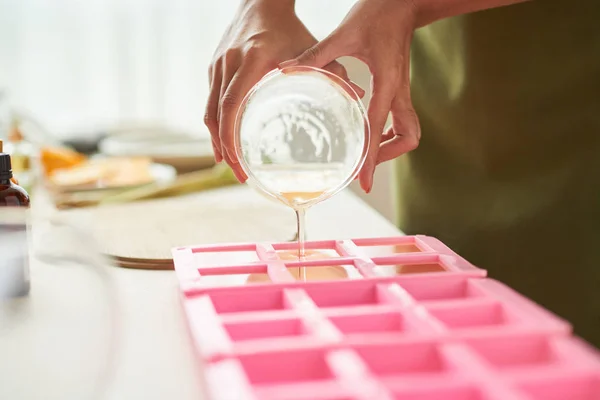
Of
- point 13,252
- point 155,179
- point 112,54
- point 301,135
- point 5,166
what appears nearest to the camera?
point 13,252

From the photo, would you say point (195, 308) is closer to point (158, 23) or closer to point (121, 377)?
point (121, 377)

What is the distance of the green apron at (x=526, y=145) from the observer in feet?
3.34

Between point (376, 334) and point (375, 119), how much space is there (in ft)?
1.19

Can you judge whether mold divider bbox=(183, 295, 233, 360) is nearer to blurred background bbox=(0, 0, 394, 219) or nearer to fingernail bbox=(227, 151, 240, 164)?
fingernail bbox=(227, 151, 240, 164)

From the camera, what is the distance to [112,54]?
109 inches

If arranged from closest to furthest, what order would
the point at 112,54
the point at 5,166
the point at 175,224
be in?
the point at 5,166 → the point at 175,224 → the point at 112,54

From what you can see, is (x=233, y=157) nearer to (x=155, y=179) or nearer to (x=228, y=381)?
(x=228, y=381)

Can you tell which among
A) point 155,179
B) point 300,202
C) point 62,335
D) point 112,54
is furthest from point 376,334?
point 112,54

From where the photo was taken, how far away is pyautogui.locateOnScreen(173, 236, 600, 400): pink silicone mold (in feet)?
1.46

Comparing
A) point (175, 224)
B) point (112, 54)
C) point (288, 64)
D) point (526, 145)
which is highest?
point (112, 54)

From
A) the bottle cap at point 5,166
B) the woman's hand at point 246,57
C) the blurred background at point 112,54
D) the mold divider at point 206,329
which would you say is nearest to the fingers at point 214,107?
the woman's hand at point 246,57

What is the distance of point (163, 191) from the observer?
145cm

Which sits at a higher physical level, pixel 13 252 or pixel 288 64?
pixel 288 64

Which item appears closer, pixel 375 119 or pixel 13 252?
pixel 13 252
